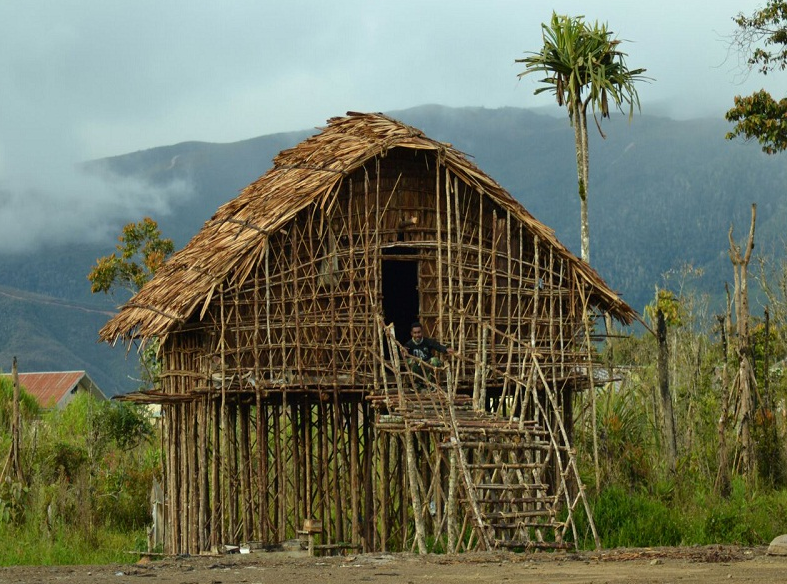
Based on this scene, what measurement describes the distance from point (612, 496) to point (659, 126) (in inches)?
6834

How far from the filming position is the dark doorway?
898 inches

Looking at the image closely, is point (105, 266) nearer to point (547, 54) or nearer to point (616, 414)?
point (547, 54)

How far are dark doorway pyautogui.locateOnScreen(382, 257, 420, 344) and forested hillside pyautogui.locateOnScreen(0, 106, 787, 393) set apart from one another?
3755 inches

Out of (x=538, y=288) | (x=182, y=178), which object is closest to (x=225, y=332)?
(x=538, y=288)

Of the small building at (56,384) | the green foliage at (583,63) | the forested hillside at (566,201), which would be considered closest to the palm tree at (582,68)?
the green foliage at (583,63)

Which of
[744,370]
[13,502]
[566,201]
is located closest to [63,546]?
[13,502]

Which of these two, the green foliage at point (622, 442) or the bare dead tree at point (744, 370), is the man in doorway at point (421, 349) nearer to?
the green foliage at point (622, 442)

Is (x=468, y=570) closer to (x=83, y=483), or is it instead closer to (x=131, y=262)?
(x=83, y=483)

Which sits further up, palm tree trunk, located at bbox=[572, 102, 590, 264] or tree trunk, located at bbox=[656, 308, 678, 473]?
palm tree trunk, located at bbox=[572, 102, 590, 264]

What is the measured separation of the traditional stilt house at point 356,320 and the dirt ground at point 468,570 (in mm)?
3864

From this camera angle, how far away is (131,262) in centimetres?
3353

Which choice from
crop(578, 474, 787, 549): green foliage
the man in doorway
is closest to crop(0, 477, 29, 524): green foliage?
the man in doorway

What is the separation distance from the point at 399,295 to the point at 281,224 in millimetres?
5978

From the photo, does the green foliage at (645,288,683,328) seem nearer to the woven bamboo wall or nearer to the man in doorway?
the woven bamboo wall
